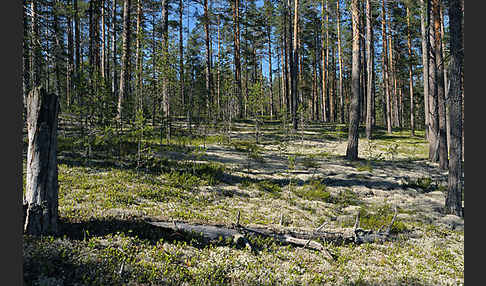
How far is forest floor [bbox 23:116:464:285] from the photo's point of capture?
389 cm

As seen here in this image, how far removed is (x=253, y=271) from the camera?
174 inches

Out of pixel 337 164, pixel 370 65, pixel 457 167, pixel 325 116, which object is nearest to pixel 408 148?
pixel 370 65

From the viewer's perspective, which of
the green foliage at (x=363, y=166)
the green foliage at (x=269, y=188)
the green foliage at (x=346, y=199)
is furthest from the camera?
the green foliage at (x=363, y=166)

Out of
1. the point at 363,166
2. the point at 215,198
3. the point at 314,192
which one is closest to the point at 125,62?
the point at 215,198

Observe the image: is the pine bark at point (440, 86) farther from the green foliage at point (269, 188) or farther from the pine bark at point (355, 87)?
the green foliage at point (269, 188)

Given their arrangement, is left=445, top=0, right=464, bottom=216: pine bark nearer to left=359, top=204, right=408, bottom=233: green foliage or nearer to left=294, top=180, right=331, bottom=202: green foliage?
left=359, top=204, right=408, bottom=233: green foliage

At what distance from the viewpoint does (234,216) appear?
22.7ft

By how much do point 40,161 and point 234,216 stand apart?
4692 millimetres

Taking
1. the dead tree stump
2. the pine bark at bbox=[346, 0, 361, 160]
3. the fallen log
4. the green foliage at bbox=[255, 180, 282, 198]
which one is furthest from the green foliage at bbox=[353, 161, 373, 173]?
the dead tree stump

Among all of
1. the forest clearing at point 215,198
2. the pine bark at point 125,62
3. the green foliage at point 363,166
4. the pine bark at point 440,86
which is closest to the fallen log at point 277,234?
the forest clearing at point 215,198

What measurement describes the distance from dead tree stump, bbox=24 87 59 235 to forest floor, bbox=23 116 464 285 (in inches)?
15.2

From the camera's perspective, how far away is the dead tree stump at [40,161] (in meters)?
3.75

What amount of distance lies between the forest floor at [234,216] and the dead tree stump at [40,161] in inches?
15.2

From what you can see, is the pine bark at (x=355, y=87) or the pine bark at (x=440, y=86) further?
the pine bark at (x=355, y=87)
